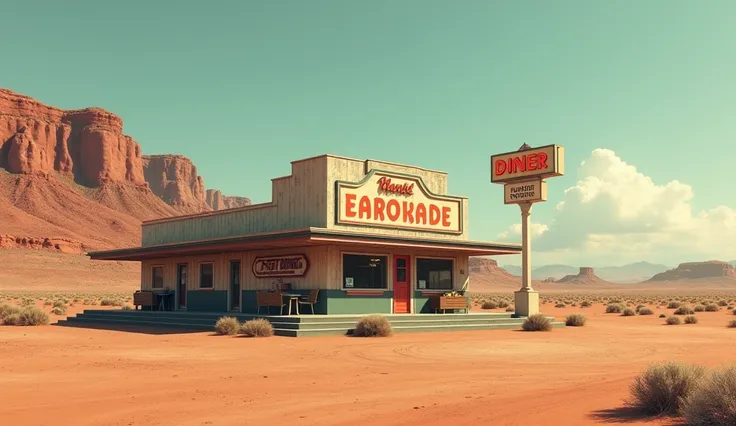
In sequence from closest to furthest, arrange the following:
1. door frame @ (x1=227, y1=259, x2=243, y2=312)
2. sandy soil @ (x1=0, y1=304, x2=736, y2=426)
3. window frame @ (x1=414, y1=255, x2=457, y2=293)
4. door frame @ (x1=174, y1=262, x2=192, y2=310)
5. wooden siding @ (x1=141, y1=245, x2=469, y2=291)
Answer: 1. sandy soil @ (x1=0, y1=304, x2=736, y2=426)
2. wooden siding @ (x1=141, y1=245, x2=469, y2=291)
3. window frame @ (x1=414, y1=255, x2=457, y2=293)
4. door frame @ (x1=227, y1=259, x2=243, y2=312)
5. door frame @ (x1=174, y1=262, x2=192, y2=310)

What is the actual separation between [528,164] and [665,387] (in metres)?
22.2

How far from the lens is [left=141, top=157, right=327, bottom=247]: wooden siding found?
27.4 metres

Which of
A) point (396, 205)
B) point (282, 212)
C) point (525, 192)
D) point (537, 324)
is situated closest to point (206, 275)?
point (282, 212)

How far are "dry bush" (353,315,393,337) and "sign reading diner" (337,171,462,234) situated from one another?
15.4 ft

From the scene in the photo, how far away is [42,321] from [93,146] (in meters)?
142

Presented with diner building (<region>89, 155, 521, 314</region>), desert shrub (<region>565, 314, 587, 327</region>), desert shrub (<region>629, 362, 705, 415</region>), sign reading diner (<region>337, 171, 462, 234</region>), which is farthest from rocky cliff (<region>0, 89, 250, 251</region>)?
desert shrub (<region>629, 362, 705, 415</region>)

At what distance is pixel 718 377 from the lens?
28.0 feet

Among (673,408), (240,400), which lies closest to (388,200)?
(240,400)

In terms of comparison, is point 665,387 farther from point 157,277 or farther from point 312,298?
point 157,277

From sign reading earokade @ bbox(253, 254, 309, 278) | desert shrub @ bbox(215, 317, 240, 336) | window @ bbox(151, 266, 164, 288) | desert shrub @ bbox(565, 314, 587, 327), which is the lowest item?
desert shrub @ bbox(565, 314, 587, 327)

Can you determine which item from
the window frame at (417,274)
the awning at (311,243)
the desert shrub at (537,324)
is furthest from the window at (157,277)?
the desert shrub at (537,324)

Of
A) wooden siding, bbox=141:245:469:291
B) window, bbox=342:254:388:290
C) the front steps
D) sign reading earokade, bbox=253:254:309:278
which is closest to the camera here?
the front steps

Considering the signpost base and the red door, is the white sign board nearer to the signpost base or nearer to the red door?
the signpost base

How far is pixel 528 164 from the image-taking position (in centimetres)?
3120
